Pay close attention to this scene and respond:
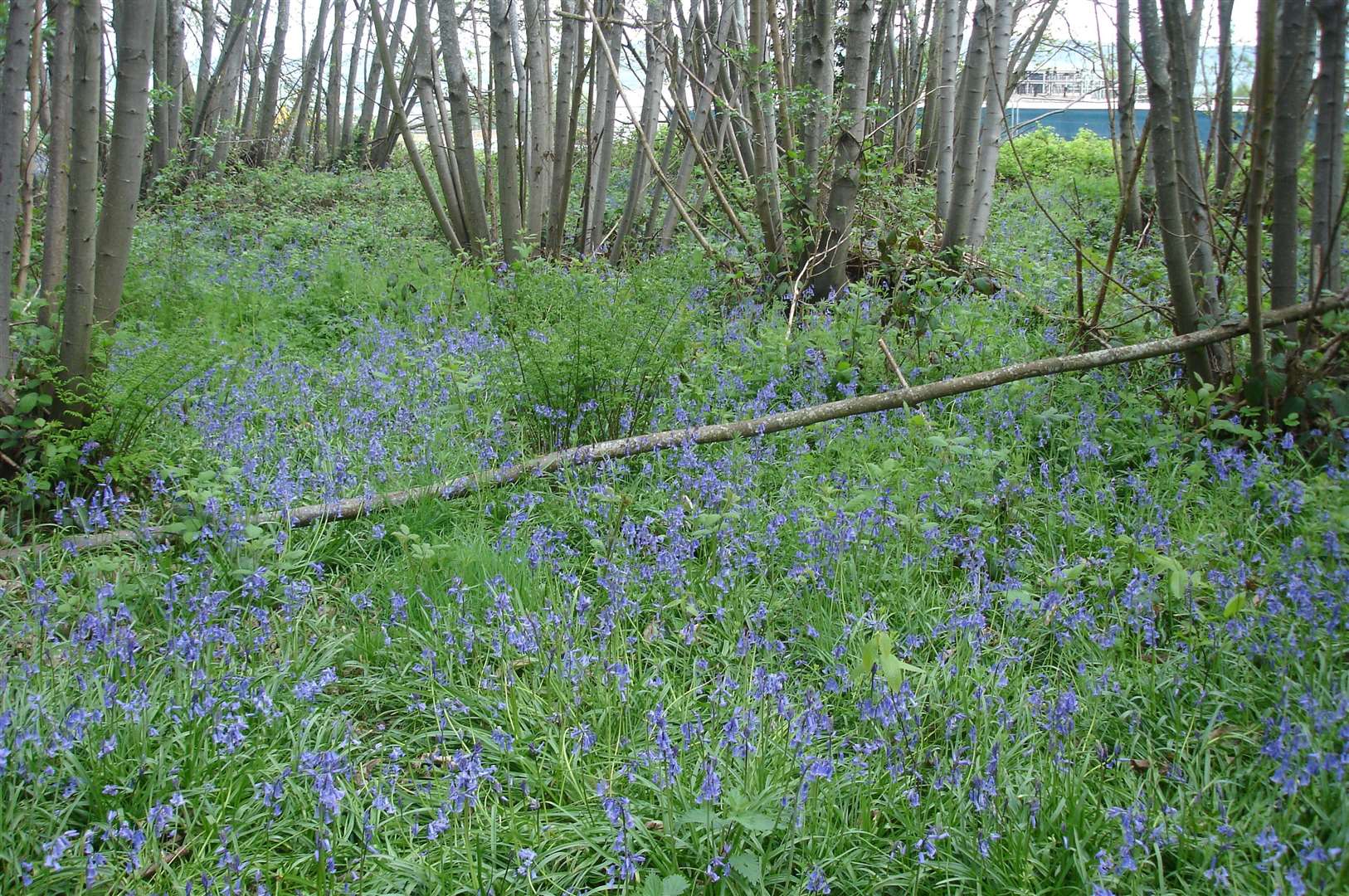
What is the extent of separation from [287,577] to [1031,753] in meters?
2.28

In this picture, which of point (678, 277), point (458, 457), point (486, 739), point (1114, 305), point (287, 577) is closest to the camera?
point (486, 739)

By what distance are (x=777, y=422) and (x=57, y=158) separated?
146 inches

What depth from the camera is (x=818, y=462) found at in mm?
3963

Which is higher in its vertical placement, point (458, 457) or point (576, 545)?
point (458, 457)

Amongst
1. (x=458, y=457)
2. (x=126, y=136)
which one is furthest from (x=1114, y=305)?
(x=126, y=136)

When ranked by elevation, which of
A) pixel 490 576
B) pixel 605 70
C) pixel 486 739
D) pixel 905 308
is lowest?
pixel 486 739

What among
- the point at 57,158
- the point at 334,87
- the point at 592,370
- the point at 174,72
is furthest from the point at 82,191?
the point at 334,87

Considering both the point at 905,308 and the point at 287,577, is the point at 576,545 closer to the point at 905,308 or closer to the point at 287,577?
the point at 287,577

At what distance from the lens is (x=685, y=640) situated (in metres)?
2.68

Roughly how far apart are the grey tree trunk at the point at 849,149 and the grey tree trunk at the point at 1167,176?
6.46ft

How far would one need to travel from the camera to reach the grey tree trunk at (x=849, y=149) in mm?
5945

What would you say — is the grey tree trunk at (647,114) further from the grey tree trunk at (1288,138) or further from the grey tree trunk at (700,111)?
the grey tree trunk at (1288,138)

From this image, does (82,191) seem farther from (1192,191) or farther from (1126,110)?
(1126,110)

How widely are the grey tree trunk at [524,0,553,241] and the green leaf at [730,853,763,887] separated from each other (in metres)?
6.52
